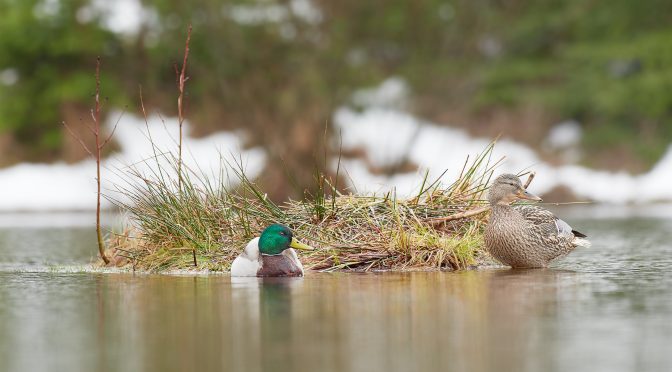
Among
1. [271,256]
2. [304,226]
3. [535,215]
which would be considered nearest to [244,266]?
[271,256]

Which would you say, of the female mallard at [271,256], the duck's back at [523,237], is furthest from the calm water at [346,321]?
the female mallard at [271,256]

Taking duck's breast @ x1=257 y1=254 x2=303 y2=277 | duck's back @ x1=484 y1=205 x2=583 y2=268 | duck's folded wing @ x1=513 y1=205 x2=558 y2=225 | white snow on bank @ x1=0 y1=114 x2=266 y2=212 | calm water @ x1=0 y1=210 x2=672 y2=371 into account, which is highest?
white snow on bank @ x1=0 y1=114 x2=266 y2=212

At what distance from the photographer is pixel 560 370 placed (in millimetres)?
5809

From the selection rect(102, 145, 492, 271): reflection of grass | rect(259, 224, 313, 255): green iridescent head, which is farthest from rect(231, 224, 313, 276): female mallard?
rect(102, 145, 492, 271): reflection of grass

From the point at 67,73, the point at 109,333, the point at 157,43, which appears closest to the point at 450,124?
the point at 157,43

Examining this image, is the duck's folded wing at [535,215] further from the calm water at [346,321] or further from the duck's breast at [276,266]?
the duck's breast at [276,266]

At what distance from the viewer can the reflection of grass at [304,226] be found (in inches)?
476

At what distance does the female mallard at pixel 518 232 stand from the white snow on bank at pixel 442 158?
61.6 feet

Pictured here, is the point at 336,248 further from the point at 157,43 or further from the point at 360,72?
the point at 157,43

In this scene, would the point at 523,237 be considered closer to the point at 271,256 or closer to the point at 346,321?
the point at 271,256

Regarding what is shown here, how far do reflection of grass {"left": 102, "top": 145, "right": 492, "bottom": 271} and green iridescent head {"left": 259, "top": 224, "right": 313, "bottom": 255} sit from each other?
990 mm

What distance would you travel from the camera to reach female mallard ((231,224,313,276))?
11.0m

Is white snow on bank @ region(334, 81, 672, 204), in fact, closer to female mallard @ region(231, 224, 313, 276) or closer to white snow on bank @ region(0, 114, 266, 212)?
white snow on bank @ region(0, 114, 266, 212)

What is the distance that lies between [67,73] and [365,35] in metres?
12.9
